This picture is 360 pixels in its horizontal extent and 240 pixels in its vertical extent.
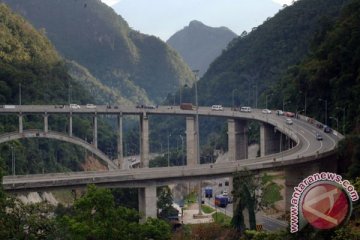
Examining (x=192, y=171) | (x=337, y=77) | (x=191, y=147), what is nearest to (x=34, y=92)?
(x=191, y=147)

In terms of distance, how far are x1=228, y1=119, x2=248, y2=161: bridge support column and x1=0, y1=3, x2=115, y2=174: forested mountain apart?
27.1 meters

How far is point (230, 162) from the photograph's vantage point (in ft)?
216

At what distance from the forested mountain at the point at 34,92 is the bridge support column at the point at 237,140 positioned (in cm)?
2705

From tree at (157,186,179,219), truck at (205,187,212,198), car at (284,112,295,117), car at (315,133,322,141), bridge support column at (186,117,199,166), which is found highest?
car at (284,112,295,117)

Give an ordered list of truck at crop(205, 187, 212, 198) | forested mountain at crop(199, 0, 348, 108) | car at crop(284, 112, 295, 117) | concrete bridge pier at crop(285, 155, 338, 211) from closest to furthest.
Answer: concrete bridge pier at crop(285, 155, 338, 211), truck at crop(205, 187, 212, 198), car at crop(284, 112, 295, 117), forested mountain at crop(199, 0, 348, 108)

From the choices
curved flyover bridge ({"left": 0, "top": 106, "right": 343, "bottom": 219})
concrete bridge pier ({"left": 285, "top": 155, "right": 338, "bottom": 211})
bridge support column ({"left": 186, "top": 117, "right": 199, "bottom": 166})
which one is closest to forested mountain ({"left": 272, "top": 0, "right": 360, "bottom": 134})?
curved flyover bridge ({"left": 0, "top": 106, "right": 343, "bottom": 219})

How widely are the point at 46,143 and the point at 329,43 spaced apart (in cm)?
4533

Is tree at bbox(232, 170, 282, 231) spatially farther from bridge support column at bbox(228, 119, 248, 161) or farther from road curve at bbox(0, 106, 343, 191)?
bridge support column at bbox(228, 119, 248, 161)

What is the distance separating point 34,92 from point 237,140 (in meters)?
35.9

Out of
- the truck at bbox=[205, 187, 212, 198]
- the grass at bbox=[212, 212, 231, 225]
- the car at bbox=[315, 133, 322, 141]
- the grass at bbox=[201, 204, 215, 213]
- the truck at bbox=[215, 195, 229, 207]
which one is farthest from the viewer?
the truck at bbox=[205, 187, 212, 198]

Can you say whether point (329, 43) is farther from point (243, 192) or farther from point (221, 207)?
point (243, 192)

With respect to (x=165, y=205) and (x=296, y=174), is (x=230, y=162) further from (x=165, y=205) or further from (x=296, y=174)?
(x=165, y=205)

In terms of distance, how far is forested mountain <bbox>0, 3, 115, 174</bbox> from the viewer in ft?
331

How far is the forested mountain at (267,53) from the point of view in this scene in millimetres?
141250
